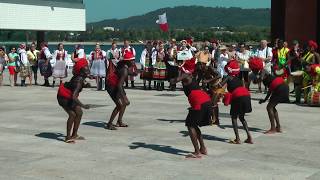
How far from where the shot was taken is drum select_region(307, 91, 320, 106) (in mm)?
15649

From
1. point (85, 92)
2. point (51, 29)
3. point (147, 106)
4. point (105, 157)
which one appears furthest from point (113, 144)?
point (51, 29)

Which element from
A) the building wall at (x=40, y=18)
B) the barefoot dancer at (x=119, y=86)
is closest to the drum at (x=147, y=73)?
the barefoot dancer at (x=119, y=86)

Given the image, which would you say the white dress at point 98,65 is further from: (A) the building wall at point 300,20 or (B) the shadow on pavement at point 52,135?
(B) the shadow on pavement at point 52,135

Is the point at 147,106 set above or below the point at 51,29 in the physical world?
below

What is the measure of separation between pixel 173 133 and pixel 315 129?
2923 millimetres

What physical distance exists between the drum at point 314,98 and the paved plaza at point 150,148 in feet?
0.84

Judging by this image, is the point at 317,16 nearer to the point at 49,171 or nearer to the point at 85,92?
the point at 85,92

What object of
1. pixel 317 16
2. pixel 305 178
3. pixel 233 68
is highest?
pixel 317 16

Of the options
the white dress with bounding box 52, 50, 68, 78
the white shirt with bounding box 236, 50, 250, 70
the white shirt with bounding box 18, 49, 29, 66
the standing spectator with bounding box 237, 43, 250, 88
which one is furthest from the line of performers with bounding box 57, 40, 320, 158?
the white shirt with bounding box 18, 49, 29, 66

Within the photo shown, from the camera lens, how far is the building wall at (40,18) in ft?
158

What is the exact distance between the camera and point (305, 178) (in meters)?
7.75

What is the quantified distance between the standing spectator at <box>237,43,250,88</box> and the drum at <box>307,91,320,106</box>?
3068 mm

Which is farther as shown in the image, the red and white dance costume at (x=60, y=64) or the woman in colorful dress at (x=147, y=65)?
the red and white dance costume at (x=60, y=64)

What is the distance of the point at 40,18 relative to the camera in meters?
51.8
